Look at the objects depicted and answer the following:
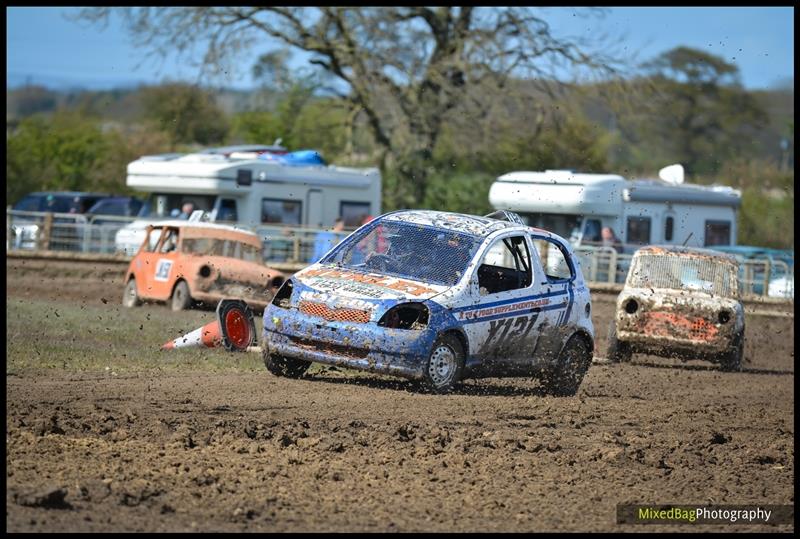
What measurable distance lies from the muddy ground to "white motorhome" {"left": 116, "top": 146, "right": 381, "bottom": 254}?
49.7 feet

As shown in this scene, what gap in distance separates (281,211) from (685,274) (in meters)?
12.7

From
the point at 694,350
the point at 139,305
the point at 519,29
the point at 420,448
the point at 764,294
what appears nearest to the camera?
the point at 420,448

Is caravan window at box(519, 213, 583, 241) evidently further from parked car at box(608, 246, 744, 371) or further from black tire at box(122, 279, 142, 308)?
parked car at box(608, 246, 744, 371)

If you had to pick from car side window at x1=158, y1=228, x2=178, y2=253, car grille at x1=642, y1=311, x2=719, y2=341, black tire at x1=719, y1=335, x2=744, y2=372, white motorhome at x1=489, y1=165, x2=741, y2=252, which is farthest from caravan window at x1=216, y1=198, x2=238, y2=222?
black tire at x1=719, y1=335, x2=744, y2=372

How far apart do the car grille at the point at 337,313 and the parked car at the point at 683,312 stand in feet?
22.5

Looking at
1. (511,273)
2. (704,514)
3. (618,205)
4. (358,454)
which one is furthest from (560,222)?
(704,514)

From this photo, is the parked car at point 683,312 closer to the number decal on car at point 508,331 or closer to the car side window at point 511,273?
the car side window at point 511,273

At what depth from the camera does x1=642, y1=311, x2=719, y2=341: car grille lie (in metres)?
17.7

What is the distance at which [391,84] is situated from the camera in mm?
36938

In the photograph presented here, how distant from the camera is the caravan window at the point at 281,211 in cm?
2892

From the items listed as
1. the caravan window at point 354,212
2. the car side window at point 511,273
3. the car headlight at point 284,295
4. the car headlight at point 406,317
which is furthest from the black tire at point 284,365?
the caravan window at point 354,212

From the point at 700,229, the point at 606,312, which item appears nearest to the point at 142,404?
the point at 606,312

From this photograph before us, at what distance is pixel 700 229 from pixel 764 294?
131 inches

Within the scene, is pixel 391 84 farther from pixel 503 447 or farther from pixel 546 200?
pixel 503 447
